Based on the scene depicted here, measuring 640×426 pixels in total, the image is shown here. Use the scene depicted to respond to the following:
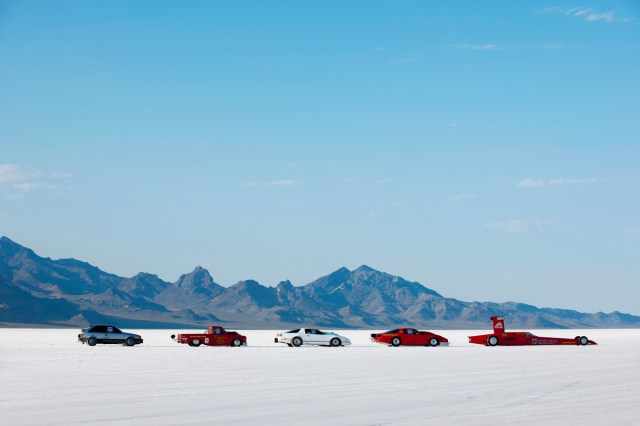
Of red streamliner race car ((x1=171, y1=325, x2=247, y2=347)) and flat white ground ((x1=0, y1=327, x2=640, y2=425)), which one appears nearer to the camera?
flat white ground ((x1=0, y1=327, x2=640, y2=425))

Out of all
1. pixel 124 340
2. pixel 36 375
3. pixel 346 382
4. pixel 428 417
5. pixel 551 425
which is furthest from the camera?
pixel 124 340

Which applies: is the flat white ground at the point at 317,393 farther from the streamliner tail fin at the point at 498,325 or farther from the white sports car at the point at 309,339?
the streamliner tail fin at the point at 498,325

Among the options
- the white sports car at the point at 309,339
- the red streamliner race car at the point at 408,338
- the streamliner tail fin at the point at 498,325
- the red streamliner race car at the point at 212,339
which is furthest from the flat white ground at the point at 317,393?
the streamliner tail fin at the point at 498,325

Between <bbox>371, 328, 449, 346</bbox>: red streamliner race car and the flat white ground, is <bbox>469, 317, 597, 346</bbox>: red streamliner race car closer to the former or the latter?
<bbox>371, 328, 449, 346</bbox>: red streamliner race car

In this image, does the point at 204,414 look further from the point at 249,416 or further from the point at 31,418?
the point at 31,418

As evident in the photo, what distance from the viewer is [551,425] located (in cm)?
1501

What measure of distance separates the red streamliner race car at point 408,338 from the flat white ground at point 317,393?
17.5 m

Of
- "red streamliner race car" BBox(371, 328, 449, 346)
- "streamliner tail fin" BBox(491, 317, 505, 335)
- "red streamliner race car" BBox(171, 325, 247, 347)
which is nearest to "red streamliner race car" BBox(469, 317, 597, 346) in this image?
"streamliner tail fin" BBox(491, 317, 505, 335)

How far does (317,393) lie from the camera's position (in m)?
20.1

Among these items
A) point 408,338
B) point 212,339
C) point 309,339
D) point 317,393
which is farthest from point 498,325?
point 317,393

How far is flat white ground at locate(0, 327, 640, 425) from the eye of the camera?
15922mm

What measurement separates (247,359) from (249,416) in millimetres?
18319

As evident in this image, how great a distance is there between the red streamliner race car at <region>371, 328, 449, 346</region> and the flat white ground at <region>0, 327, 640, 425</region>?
17.5 metres

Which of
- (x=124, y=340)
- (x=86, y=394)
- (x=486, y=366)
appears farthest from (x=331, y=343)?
(x=86, y=394)
